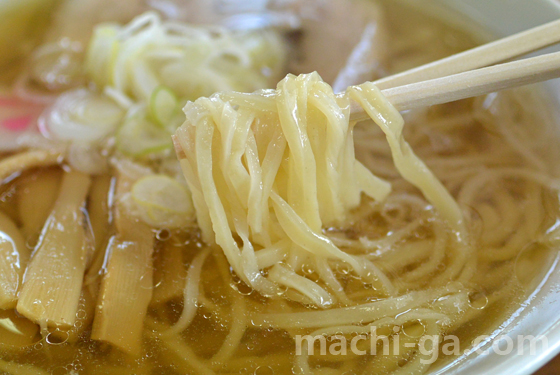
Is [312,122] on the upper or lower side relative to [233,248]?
upper

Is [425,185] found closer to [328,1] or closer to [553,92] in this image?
[553,92]

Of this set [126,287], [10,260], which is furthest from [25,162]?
[126,287]

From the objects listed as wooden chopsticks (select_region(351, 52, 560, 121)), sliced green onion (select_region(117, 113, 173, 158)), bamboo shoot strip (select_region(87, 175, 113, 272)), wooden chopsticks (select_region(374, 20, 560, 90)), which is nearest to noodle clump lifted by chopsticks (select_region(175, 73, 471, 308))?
wooden chopsticks (select_region(351, 52, 560, 121))

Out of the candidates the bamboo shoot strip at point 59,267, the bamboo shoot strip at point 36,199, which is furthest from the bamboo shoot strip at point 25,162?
the bamboo shoot strip at point 59,267

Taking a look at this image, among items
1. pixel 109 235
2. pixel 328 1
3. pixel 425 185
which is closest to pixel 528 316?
pixel 425 185

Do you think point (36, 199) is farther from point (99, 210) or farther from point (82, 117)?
point (82, 117)

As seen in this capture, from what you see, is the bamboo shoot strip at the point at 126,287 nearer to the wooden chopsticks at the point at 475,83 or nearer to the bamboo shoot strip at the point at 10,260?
the bamboo shoot strip at the point at 10,260

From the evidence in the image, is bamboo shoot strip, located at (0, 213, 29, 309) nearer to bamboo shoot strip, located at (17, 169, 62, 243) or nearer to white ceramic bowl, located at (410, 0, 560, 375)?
bamboo shoot strip, located at (17, 169, 62, 243)
